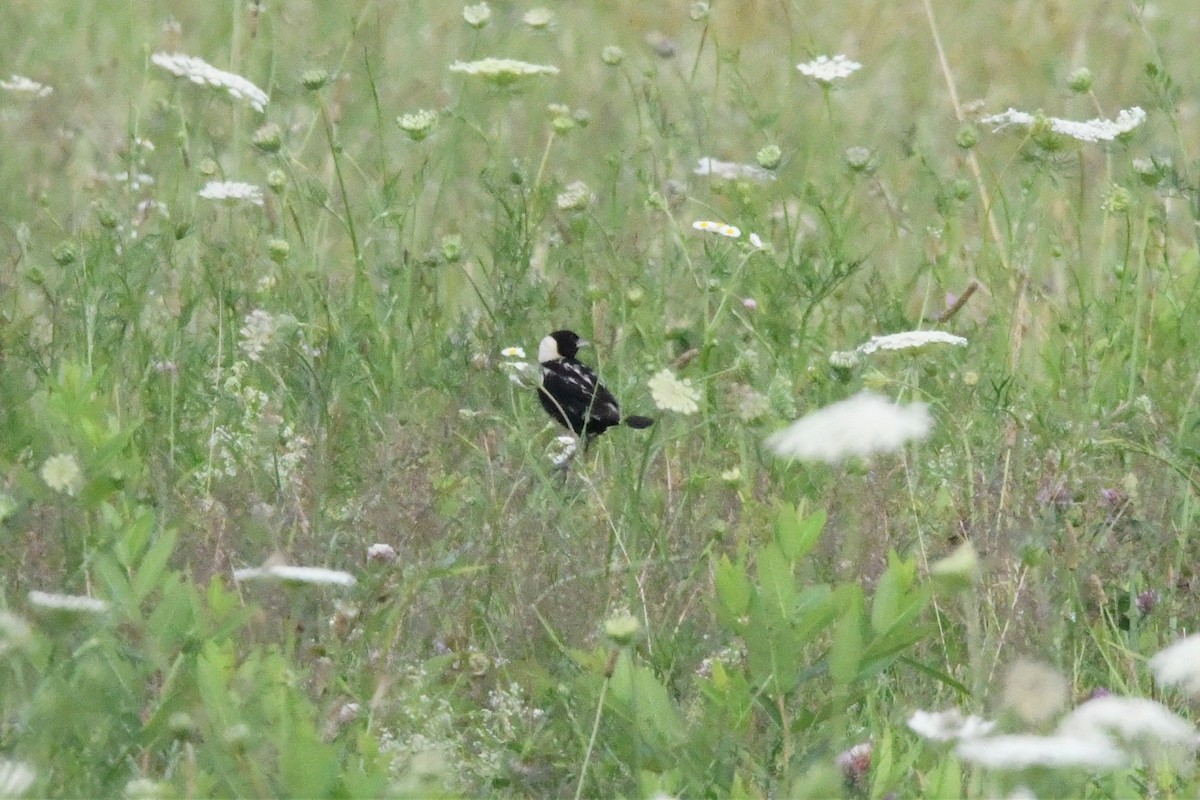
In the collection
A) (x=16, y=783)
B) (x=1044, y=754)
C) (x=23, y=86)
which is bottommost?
(x=23, y=86)

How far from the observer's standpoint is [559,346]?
165 inches

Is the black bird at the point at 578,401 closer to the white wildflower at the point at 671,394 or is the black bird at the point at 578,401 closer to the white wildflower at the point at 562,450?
the white wildflower at the point at 562,450

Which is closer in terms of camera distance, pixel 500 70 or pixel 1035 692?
pixel 1035 692

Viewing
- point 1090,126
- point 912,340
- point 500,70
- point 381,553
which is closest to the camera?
point 381,553

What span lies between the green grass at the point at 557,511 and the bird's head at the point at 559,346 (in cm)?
9

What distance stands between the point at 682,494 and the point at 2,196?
2630 mm

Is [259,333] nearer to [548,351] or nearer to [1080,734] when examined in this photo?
[548,351]

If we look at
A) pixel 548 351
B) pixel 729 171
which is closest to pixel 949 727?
pixel 548 351

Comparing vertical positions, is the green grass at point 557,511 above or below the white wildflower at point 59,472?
below

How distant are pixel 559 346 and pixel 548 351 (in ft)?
0.21

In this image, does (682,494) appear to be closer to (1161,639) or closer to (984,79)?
(1161,639)

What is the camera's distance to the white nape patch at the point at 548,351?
408cm

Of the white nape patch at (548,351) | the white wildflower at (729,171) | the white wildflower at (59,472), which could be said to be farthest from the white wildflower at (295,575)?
the white wildflower at (729,171)

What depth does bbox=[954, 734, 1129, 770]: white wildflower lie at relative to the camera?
1.56 m
